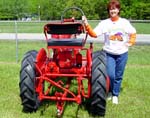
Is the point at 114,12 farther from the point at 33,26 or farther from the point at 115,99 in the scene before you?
the point at 33,26

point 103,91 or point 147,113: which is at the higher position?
point 103,91

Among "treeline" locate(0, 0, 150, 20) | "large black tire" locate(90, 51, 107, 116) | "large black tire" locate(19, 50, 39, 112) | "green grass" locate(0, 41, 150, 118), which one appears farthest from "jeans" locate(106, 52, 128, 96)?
"treeline" locate(0, 0, 150, 20)

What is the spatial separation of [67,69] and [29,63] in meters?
0.66

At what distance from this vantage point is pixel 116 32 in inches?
239

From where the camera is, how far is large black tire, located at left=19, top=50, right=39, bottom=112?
5.47m

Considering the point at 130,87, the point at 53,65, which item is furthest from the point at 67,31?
the point at 130,87

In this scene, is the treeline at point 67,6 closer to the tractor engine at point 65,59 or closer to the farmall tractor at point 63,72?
the tractor engine at point 65,59

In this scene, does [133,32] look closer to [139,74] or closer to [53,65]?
→ [53,65]

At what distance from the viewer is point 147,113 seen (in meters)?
5.75

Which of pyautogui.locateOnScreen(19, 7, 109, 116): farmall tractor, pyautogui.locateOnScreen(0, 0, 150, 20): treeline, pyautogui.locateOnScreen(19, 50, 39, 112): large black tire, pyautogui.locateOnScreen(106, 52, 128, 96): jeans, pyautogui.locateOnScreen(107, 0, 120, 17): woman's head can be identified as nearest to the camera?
pyautogui.locateOnScreen(19, 7, 109, 116): farmall tractor

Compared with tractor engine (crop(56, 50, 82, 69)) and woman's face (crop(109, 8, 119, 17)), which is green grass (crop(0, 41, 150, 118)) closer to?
tractor engine (crop(56, 50, 82, 69))

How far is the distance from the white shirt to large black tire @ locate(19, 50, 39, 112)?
4.63 feet

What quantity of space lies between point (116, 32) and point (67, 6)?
115 ft

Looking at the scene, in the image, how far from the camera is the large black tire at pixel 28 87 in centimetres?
547
